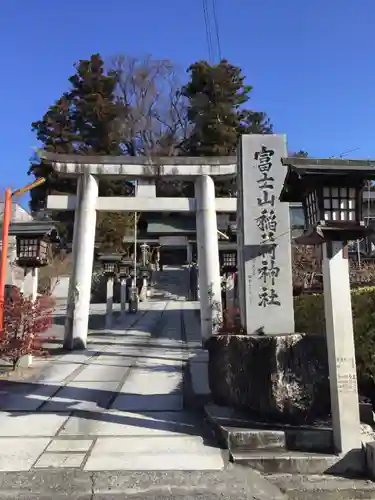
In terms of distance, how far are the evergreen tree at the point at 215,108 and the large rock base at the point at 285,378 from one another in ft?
95.4

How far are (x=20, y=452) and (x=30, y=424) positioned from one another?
3.48 ft

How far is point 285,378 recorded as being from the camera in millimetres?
5242

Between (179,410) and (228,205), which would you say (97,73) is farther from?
(179,410)

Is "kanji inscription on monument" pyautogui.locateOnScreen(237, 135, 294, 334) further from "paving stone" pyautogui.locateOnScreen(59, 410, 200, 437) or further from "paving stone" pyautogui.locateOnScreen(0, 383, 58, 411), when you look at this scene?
"paving stone" pyautogui.locateOnScreen(0, 383, 58, 411)

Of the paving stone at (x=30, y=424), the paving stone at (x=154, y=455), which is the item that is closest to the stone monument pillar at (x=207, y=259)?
the paving stone at (x=30, y=424)

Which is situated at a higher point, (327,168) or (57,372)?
(327,168)

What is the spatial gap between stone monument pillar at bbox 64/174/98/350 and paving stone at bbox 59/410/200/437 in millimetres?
6722

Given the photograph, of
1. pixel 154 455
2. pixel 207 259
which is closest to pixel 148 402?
pixel 154 455

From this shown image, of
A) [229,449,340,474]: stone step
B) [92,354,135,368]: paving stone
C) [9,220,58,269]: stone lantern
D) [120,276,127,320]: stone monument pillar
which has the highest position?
[9,220,58,269]: stone lantern

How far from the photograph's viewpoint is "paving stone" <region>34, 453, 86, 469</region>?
14.8 ft

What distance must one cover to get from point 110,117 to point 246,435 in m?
35.7

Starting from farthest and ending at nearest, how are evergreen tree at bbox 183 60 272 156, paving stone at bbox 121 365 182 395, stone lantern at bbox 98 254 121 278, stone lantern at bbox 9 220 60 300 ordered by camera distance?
evergreen tree at bbox 183 60 272 156 < stone lantern at bbox 98 254 121 278 < stone lantern at bbox 9 220 60 300 < paving stone at bbox 121 365 182 395

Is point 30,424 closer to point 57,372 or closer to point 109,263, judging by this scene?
point 57,372

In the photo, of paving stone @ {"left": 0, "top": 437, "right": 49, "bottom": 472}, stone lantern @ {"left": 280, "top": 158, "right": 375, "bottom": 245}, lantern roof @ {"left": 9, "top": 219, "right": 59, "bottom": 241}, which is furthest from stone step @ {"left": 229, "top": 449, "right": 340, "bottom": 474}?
lantern roof @ {"left": 9, "top": 219, "right": 59, "bottom": 241}
